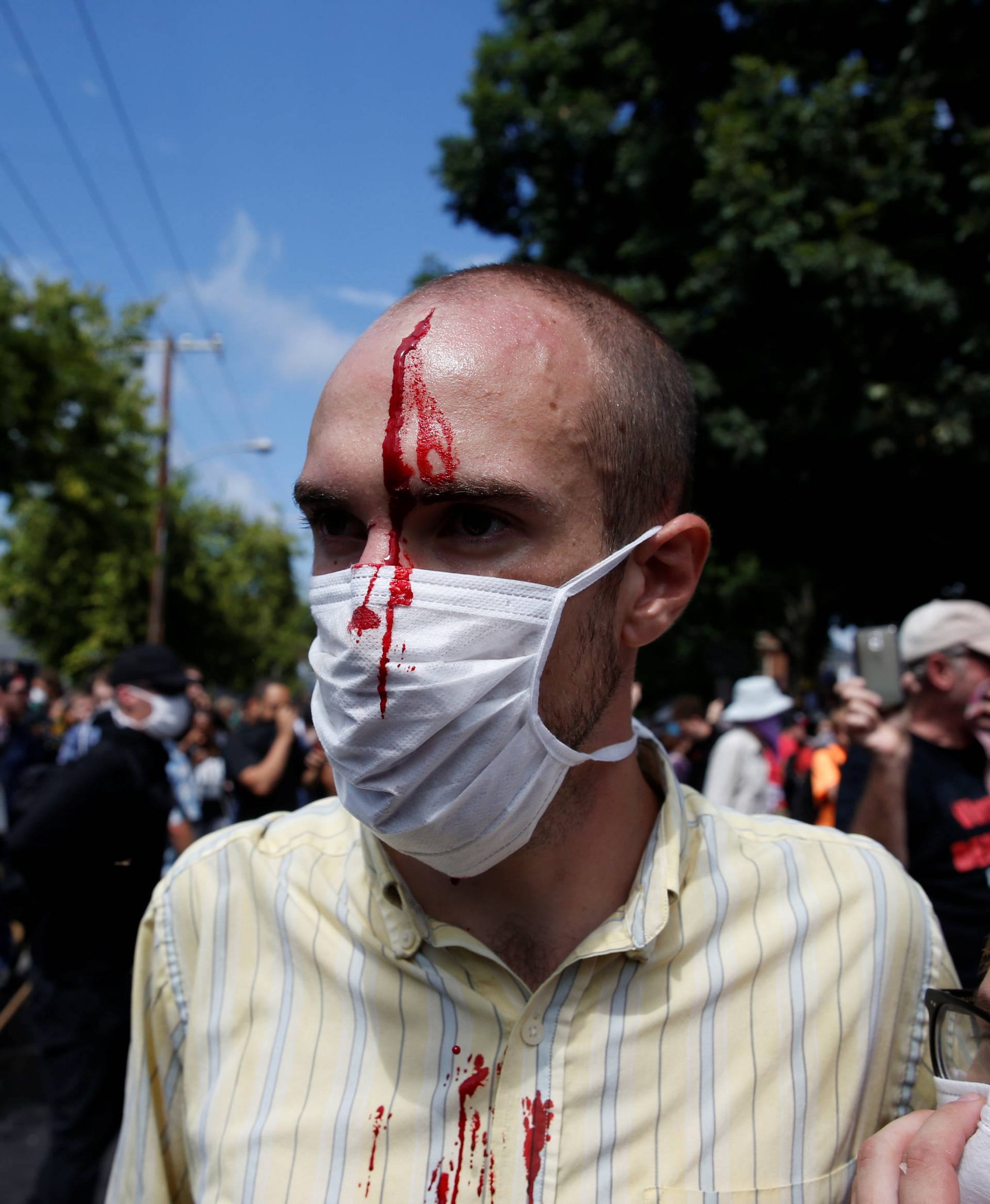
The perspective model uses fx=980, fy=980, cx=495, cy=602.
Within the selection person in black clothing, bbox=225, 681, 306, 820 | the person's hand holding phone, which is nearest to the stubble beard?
the person's hand holding phone

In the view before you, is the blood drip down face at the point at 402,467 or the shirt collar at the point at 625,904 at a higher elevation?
the blood drip down face at the point at 402,467

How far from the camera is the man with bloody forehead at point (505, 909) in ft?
4.62

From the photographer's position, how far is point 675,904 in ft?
5.18

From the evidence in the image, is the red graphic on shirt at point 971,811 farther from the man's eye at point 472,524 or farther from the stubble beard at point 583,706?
the man's eye at point 472,524

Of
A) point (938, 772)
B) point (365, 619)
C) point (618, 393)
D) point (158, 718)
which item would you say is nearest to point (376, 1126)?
point (365, 619)

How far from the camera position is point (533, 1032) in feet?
4.72

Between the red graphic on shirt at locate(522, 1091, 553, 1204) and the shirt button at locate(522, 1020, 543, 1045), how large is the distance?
0.07 metres

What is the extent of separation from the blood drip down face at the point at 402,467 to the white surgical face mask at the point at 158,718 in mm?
2994

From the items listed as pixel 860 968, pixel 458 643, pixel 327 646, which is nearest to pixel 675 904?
pixel 860 968

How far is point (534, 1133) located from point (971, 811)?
232 centimetres

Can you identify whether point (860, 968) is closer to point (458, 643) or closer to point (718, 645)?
point (458, 643)

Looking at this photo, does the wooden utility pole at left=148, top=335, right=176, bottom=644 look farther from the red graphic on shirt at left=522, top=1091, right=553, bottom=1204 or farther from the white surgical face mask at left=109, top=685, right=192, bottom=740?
the red graphic on shirt at left=522, top=1091, right=553, bottom=1204

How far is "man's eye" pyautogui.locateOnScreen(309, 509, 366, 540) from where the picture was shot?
1569 mm

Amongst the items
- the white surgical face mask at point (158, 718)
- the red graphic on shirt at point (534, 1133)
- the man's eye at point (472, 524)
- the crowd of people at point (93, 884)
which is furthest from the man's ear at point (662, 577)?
the white surgical face mask at point (158, 718)
